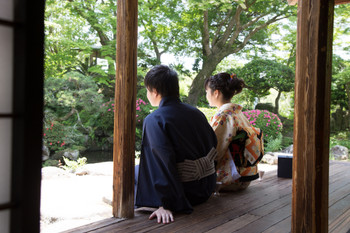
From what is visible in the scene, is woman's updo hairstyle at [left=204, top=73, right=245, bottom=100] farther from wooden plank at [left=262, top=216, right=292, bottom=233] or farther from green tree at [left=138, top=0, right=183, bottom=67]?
green tree at [left=138, top=0, right=183, bottom=67]

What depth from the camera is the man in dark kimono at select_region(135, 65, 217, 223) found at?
97.1 inches

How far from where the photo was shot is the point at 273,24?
11.9 m

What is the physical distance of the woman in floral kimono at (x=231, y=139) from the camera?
3215mm

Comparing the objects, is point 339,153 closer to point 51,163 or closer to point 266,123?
point 266,123

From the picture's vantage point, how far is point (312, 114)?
1771 mm

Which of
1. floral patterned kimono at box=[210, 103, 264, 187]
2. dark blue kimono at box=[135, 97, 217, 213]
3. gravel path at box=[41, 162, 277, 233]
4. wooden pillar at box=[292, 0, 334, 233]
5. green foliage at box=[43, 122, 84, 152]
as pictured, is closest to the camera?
wooden pillar at box=[292, 0, 334, 233]

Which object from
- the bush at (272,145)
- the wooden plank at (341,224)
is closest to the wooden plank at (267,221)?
the wooden plank at (341,224)

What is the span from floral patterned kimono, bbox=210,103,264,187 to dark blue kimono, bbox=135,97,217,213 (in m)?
0.47

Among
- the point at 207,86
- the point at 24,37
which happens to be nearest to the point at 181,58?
the point at 207,86

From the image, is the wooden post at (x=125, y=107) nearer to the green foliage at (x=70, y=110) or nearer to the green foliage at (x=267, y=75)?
the green foliage at (x=70, y=110)

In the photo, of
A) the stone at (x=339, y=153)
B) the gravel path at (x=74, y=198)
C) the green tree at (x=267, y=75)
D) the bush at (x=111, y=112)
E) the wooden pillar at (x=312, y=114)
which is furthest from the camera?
the green tree at (x=267, y=75)

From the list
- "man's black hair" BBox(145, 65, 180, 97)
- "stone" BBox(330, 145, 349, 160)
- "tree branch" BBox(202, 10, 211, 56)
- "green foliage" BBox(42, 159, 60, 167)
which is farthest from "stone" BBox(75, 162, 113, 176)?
"tree branch" BBox(202, 10, 211, 56)

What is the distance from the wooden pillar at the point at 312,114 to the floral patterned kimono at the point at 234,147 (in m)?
1.34

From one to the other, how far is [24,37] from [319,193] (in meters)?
1.64
